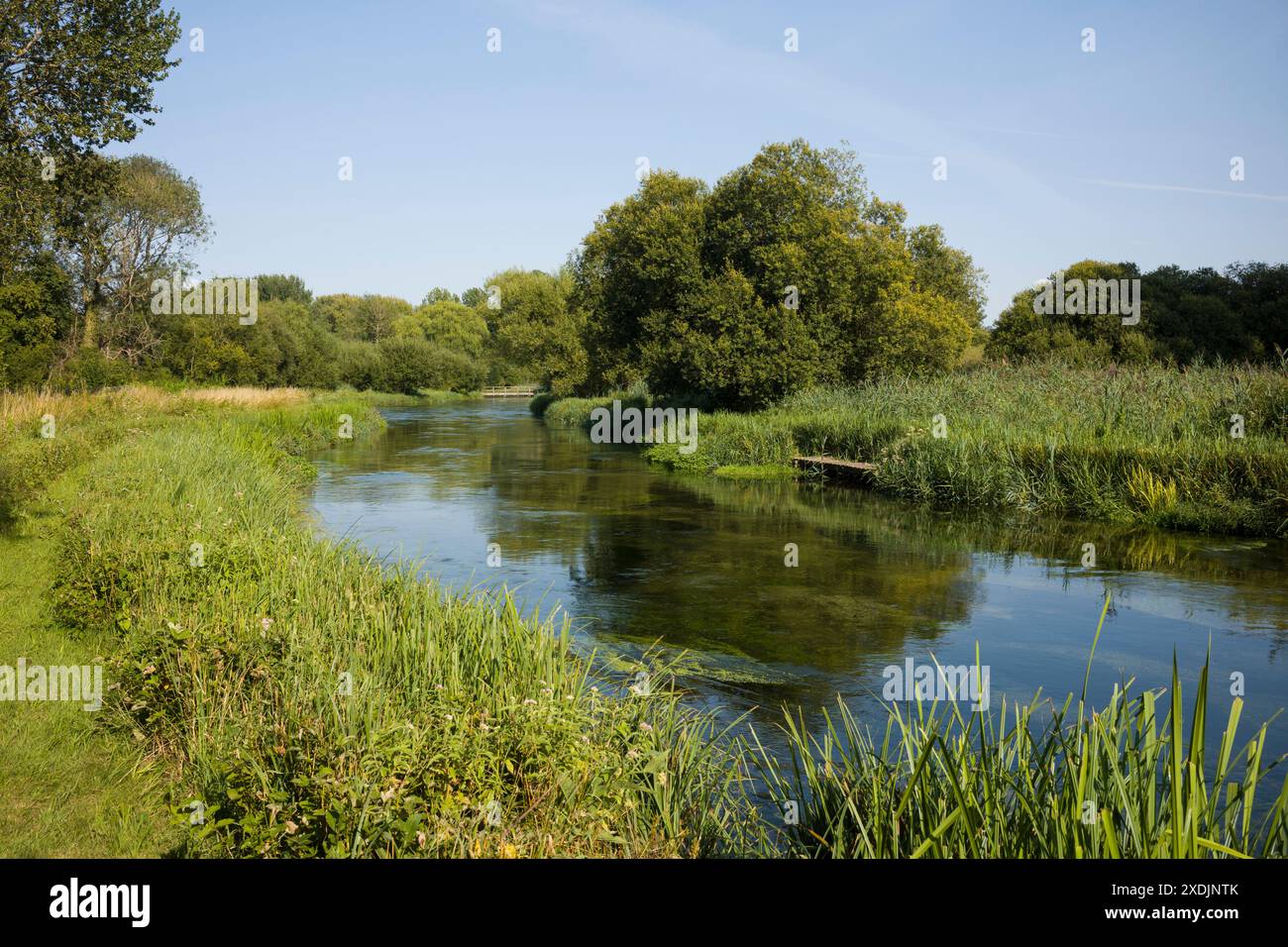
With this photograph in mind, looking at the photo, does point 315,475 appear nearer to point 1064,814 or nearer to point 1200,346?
point 1064,814

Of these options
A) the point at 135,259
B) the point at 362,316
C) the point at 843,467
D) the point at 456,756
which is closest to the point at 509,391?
the point at 362,316

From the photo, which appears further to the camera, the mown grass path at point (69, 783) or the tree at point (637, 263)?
the tree at point (637, 263)

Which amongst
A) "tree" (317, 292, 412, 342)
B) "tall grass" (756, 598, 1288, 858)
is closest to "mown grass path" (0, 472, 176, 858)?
"tall grass" (756, 598, 1288, 858)

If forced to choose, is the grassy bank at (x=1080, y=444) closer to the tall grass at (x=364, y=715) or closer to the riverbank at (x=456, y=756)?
the riverbank at (x=456, y=756)

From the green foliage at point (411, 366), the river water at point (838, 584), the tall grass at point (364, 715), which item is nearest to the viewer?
Result: the tall grass at point (364, 715)

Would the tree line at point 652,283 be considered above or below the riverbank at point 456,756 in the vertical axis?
above

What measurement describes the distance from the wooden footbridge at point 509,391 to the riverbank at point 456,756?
99541 mm

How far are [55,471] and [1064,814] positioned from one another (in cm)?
1667

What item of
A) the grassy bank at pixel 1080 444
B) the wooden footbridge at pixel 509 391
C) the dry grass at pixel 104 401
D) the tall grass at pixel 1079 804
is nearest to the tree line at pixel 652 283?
the dry grass at pixel 104 401

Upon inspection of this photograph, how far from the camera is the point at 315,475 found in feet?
84.8

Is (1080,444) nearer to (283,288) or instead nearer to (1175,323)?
(1175,323)

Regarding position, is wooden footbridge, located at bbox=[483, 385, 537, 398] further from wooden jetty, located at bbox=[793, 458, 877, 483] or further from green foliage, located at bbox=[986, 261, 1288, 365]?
wooden jetty, located at bbox=[793, 458, 877, 483]

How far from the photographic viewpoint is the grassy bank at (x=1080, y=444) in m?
16.4

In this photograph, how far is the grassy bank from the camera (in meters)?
16.4
